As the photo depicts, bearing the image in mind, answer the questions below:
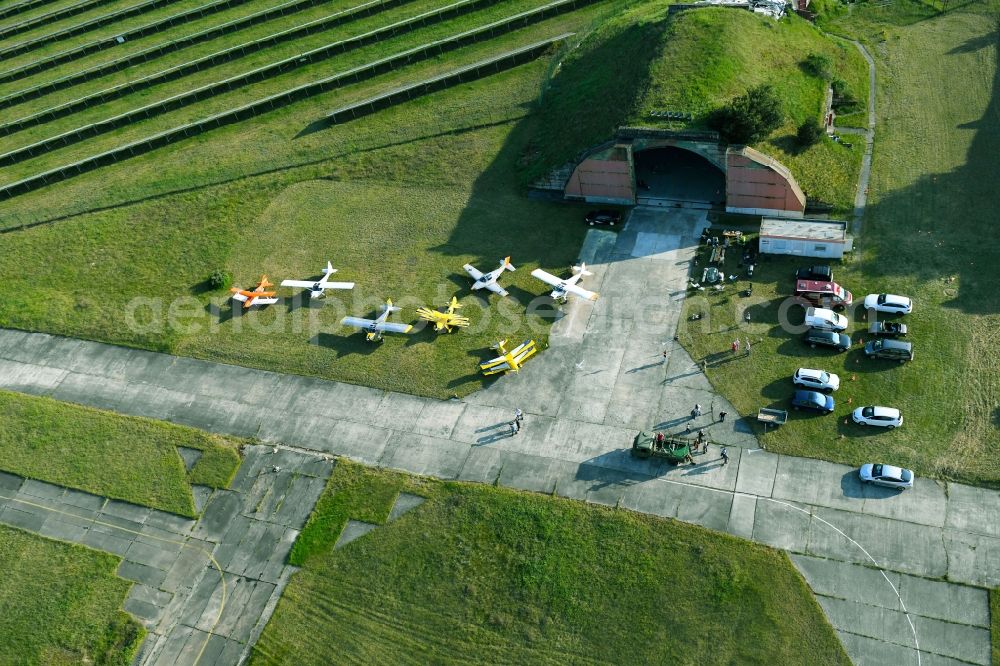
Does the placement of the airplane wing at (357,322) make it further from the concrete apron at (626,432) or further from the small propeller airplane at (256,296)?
the small propeller airplane at (256,296)

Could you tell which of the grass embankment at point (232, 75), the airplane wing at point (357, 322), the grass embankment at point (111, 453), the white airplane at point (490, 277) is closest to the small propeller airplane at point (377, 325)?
the airplane wing at point (357, 322)

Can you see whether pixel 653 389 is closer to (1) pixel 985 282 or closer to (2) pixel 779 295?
(2) pixel 779 295

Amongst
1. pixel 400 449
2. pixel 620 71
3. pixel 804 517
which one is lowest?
pixel 804 517

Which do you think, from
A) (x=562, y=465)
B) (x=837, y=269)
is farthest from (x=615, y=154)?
(x=562, y=465)

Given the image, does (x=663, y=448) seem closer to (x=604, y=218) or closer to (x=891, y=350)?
(x=891, y=350)

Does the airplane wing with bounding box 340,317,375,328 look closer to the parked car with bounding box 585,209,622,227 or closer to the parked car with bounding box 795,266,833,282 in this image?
the parked car with bounding box 585,209,622,227

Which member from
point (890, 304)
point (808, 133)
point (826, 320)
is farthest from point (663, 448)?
point (808, 133)

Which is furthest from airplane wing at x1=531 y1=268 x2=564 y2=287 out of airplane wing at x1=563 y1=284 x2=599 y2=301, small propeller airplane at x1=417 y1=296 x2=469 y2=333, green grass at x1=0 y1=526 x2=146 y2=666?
green grass at x1=0 y1=526 x2=146 y2=666
